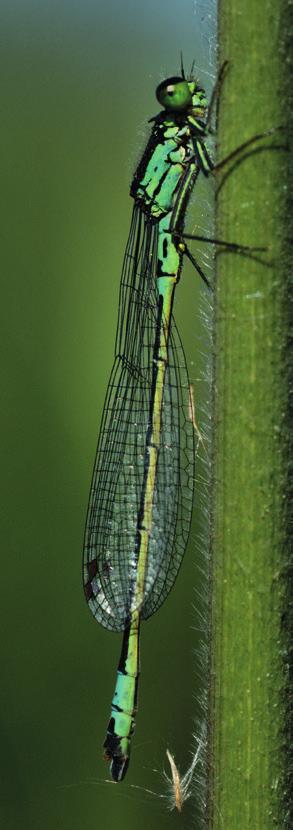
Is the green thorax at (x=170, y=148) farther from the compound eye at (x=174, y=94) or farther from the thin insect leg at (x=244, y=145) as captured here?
the thin insect leg at (x=244, y=145)

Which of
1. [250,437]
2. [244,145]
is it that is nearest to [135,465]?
[250,437]

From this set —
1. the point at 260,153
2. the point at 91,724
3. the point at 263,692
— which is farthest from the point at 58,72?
the point at 263,692

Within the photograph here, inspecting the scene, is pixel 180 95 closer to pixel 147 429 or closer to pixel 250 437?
pixel 147 429

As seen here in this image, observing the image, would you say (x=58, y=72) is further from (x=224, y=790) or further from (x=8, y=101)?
(x=224, y=790)

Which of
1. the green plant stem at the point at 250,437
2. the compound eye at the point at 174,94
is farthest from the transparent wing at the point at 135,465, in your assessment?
the green plant stem at the point at 250,437

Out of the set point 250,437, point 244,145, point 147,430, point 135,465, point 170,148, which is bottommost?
point 250,437

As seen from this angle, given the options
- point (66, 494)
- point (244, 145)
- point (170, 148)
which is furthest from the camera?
point (66, 494)
